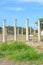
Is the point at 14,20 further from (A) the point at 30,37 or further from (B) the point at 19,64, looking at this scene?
(B) the point at 19,64

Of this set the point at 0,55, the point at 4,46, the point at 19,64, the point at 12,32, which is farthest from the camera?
the point at 12,32

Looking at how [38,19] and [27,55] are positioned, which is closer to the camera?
[27,55]

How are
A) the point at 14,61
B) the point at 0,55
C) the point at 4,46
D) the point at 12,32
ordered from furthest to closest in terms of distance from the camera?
the point at 12,32
the point at 4,46
the point at 0,55
the point at 14,61

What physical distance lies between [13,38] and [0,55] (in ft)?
33.6

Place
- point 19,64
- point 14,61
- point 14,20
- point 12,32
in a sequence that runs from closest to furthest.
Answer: point 19,64 < point 14,61 < point 14,20 < point 12,32

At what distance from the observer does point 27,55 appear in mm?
11031

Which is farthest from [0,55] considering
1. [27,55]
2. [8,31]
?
[8,31]

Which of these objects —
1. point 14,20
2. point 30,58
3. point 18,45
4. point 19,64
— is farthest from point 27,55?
point 14,20

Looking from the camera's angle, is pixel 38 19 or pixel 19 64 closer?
pixel 19 64

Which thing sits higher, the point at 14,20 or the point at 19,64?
the point at 14,20

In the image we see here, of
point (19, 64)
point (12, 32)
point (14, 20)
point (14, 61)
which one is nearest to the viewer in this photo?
point (19, 64)

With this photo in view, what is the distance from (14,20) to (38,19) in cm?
248

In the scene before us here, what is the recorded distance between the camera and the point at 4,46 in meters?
15.0

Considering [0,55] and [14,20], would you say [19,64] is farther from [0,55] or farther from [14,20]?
[14,20]
